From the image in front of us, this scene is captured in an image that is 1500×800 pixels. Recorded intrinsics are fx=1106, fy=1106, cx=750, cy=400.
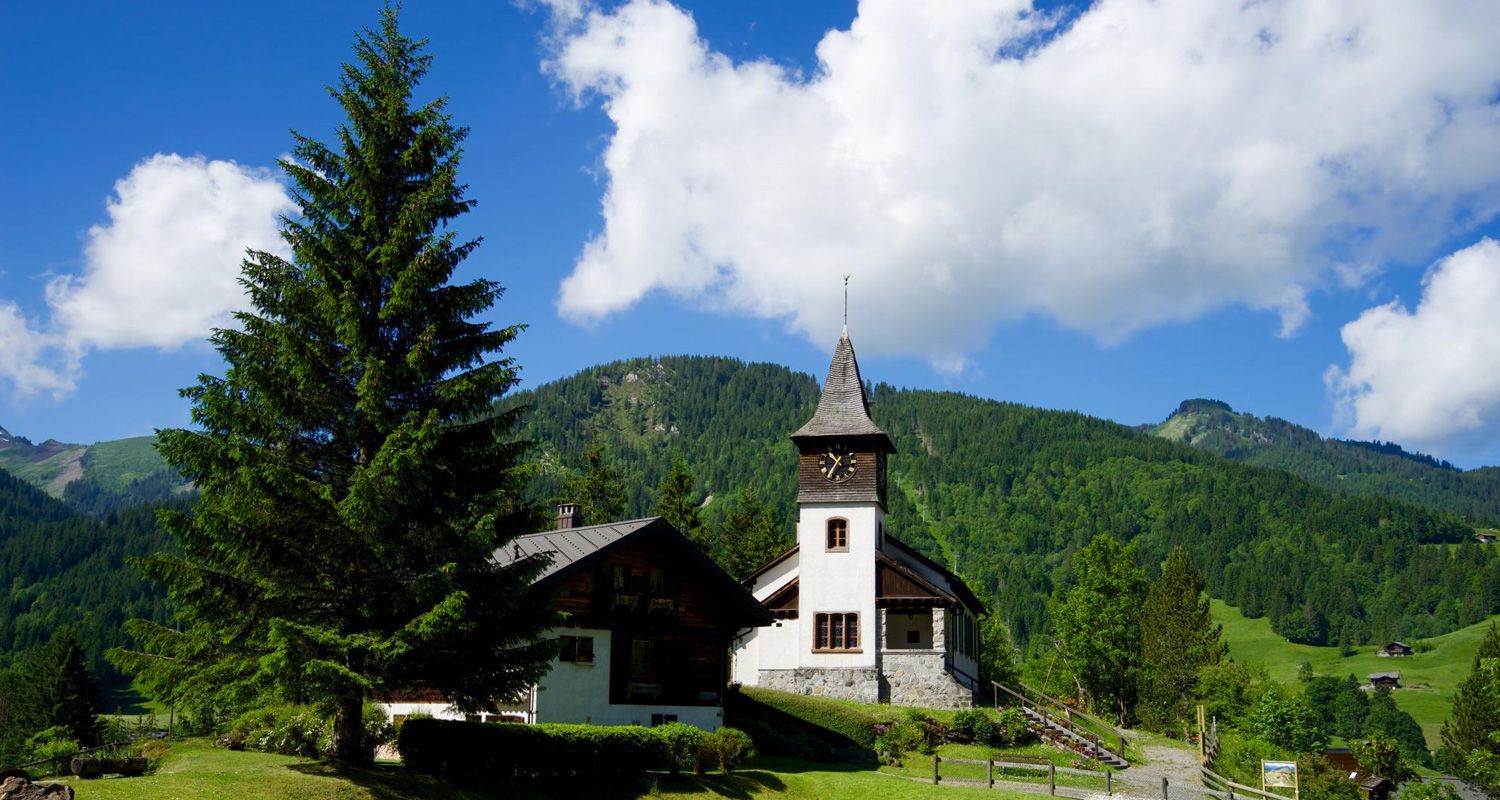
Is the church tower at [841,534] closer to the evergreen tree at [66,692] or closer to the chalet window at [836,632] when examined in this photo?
the chalet window at [836,632]

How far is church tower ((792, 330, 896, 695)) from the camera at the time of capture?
45562mm

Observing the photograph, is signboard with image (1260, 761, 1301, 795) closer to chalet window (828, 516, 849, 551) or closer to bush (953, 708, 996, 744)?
bush (953, 708, 996, 744)

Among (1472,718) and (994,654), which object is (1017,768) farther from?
(1472,718)

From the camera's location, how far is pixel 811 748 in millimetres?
36656

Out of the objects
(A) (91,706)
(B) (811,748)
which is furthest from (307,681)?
(A) (91,706)

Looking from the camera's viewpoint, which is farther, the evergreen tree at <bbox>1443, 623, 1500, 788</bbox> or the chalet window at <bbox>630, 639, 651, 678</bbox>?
the evergreen tree at <bbox>1443, 623, 1500, 788</bbox>

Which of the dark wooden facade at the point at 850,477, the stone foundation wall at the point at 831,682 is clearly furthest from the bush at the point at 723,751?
the dark wooden facade at the point at 850,477

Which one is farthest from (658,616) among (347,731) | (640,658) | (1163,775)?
(1163,775)

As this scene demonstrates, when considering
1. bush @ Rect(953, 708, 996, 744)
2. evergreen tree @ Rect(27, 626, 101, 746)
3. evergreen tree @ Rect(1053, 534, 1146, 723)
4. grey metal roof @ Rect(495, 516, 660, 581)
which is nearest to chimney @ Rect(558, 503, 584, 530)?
grey metal roof @ Rect(495, 516, 660, 581)

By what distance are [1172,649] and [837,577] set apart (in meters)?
28.0

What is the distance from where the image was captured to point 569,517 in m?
38.2

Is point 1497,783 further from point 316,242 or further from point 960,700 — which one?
point 316,242

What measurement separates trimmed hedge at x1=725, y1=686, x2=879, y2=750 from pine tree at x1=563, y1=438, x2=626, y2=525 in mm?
29677

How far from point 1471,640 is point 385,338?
200781 mm
